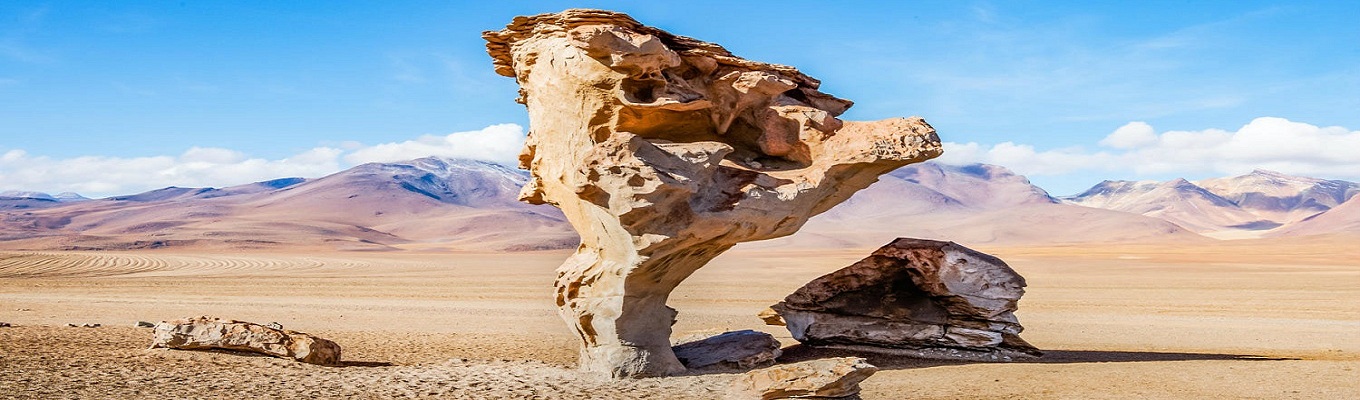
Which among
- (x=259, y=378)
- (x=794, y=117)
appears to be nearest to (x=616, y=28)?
(x=794, y=117)

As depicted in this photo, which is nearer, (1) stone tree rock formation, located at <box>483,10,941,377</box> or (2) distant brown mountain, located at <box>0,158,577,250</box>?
(1) stone tree rock formation, located at <box>483,10,941,377</box>

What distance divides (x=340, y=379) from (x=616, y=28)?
5.63m

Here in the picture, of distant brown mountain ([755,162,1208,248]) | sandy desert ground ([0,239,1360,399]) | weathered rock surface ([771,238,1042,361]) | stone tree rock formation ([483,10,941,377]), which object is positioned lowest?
sandy desert ground ([0,239,1360,399])

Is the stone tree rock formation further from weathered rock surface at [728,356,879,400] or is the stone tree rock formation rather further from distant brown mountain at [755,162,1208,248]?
distant brown mountain at [755,162,1208,248]

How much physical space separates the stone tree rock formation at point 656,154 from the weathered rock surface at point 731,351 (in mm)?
1080

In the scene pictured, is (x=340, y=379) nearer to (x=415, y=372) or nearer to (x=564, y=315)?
(x=415, y=372)

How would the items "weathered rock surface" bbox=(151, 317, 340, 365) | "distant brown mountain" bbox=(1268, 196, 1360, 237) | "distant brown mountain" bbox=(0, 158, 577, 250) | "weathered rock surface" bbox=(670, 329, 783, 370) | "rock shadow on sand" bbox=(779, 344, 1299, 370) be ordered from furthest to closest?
"distant brown mountain" bbox=(1268, 196, 1360, 237) < "distant brown mountain" bbox=(0, 158, 577, 250) < "rock shadow on sand" bbox=(779, 344, 1299, 370) < "weathered rock surface" bbox=(670, 329, 783, 370) < "weathered rock surface" bbox=(151, 317, 340, 365)

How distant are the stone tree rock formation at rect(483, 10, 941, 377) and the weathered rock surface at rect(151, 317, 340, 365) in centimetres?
352

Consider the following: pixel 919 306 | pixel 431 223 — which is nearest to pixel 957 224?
pixel 431 223

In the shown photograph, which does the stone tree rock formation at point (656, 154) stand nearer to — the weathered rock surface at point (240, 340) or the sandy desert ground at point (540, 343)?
the sandy desert ground at point (540, 343)

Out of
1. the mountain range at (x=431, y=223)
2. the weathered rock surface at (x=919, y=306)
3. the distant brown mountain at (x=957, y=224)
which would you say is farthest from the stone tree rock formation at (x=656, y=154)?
the distant brown mountain at (x=957, y=224)

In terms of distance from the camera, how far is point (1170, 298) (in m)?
29.7

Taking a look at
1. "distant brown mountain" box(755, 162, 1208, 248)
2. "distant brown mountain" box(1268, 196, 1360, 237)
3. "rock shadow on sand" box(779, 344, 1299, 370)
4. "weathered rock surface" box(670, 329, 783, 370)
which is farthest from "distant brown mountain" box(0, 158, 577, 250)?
"distant brown mountain" box(1268, 196, 1360, 237)

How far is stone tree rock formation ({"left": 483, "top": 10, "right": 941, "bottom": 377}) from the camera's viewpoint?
11.4 m
